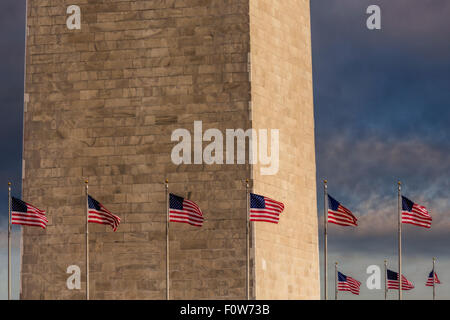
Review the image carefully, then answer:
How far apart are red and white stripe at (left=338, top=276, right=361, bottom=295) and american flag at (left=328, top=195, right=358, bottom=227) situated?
2108 cm

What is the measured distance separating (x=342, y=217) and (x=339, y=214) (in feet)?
0.62

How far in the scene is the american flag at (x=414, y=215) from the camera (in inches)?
2281

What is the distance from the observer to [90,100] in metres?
64.6

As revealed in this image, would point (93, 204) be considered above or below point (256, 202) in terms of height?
above

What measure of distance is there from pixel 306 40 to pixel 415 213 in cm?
1432

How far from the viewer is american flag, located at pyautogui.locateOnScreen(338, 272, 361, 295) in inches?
3063

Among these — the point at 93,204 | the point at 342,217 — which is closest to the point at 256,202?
the point at 342,217

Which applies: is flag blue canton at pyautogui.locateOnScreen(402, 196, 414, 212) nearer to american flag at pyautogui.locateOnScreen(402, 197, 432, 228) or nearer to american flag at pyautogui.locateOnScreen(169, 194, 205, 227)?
american flag at pyautogui.locateOnScreen(402, 197, 432, 228)

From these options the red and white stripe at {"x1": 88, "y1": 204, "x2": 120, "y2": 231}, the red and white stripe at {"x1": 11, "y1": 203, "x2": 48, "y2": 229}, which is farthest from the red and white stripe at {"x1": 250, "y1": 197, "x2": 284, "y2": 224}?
the red and white stripe at {"x1": 11, "y1": 203, "x2": 48, "y2": 229}

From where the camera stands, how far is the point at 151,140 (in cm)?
6356

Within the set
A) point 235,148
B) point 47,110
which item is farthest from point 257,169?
point 47,110

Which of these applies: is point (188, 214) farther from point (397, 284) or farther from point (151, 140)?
point (397, 284)
